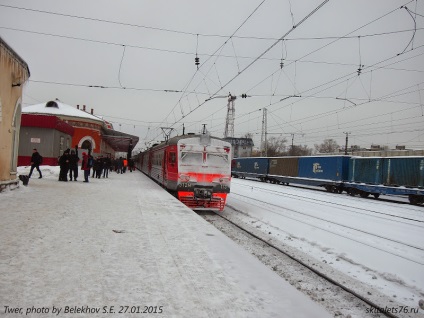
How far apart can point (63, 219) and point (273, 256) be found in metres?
4.71

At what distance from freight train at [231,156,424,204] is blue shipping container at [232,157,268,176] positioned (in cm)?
133

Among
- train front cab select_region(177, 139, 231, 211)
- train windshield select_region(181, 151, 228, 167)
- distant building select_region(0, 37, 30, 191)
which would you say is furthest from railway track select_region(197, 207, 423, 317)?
distant building select_region(0, 37, 30, 191)

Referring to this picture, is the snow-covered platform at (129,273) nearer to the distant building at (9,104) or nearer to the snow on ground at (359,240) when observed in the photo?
the snow on ground at (359,240)

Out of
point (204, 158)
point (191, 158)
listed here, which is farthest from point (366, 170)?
point (191, 158)

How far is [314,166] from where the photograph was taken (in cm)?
3020

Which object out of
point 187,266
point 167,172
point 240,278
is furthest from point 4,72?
point 240,278

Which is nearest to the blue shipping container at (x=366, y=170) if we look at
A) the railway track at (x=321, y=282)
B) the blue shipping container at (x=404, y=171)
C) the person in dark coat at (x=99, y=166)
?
the blue shipping container at (x=404, y=171)

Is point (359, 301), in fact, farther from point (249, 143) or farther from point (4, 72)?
point (249, 143)

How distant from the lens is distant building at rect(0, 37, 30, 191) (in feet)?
33.7

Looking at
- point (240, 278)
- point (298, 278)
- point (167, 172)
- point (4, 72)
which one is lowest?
point (298, 278)

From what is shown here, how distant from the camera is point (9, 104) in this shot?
11148 millimetres

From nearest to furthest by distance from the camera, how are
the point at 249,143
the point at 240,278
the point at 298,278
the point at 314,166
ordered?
the point at 240,278, the point at 298,278, the point at 314,166, the point at 249,143

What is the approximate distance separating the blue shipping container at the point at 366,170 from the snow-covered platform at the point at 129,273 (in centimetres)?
2025

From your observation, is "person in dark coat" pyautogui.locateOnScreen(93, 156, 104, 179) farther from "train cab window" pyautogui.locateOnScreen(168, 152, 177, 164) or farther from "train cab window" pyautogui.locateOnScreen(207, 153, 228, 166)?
"train cab window" pyautogui.locateOnScreen(207, 153, 228, 166)
